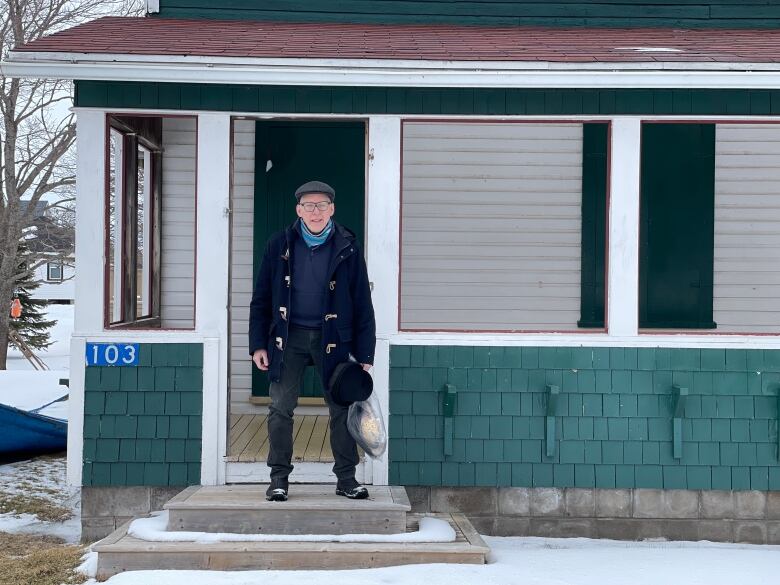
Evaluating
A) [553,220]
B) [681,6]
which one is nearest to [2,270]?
[553,220]

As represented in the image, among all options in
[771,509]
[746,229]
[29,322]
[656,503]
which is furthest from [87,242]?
[29,322]

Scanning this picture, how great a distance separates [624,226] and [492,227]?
114 inches

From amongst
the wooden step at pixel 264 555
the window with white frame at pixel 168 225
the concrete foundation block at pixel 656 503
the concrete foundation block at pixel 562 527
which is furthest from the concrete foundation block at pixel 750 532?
the window with white frame at pixel 168 225

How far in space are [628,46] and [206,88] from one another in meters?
2.75

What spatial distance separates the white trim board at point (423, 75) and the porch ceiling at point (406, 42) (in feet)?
0.19

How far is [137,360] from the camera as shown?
5.92 meters

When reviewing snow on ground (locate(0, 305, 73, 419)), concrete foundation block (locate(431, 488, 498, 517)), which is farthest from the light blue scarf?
snow on ground (locate(0, 305, 73, 419))

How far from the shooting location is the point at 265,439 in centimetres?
662

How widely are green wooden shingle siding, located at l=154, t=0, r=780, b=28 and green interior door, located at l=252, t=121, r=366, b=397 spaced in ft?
2.95

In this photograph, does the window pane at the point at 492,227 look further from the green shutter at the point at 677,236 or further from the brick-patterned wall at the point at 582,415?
the brick-patterned wall at the point at 582,415

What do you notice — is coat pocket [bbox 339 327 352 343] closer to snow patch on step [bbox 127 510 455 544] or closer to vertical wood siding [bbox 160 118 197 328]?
snow patch on step [bbox 127 510 455 544]

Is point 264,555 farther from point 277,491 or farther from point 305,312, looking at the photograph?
point 305,312

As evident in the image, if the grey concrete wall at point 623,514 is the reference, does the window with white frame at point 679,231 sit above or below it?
above

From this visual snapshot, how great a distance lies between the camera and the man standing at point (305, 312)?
17.2 ft
